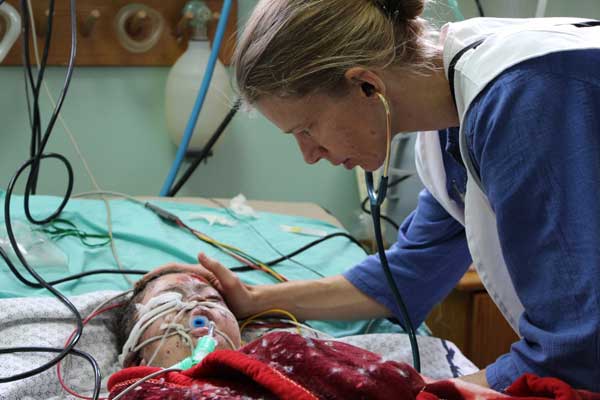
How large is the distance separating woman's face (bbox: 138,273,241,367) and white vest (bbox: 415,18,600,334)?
517mm

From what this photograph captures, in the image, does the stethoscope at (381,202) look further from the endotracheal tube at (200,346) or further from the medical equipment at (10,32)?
the medical equipment at (10,32)

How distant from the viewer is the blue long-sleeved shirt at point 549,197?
3.11 feet

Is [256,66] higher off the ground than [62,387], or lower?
higher

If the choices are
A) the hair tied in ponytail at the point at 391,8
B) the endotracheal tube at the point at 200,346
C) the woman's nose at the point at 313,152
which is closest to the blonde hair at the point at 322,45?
the hair tied in ponytail at the point at 391,8

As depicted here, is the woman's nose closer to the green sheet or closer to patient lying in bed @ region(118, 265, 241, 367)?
patient lying in bed @ region(118, 265, 241, 367)

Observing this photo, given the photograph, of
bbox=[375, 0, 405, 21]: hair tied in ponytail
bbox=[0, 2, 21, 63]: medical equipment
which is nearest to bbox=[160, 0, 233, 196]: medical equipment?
bbox=[0, 2, 21, 63]: medical equipment

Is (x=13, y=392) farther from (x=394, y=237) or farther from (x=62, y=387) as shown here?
(x=394, y=237)

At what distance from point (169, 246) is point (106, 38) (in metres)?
0.94

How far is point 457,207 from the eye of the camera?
143cm

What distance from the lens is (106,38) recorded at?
2.61 meters

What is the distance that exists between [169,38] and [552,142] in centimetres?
197

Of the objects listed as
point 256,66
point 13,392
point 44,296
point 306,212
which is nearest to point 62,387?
point 13,392

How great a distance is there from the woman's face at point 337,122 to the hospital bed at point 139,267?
52cm

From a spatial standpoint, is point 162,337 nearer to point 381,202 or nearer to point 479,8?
point 381,202
